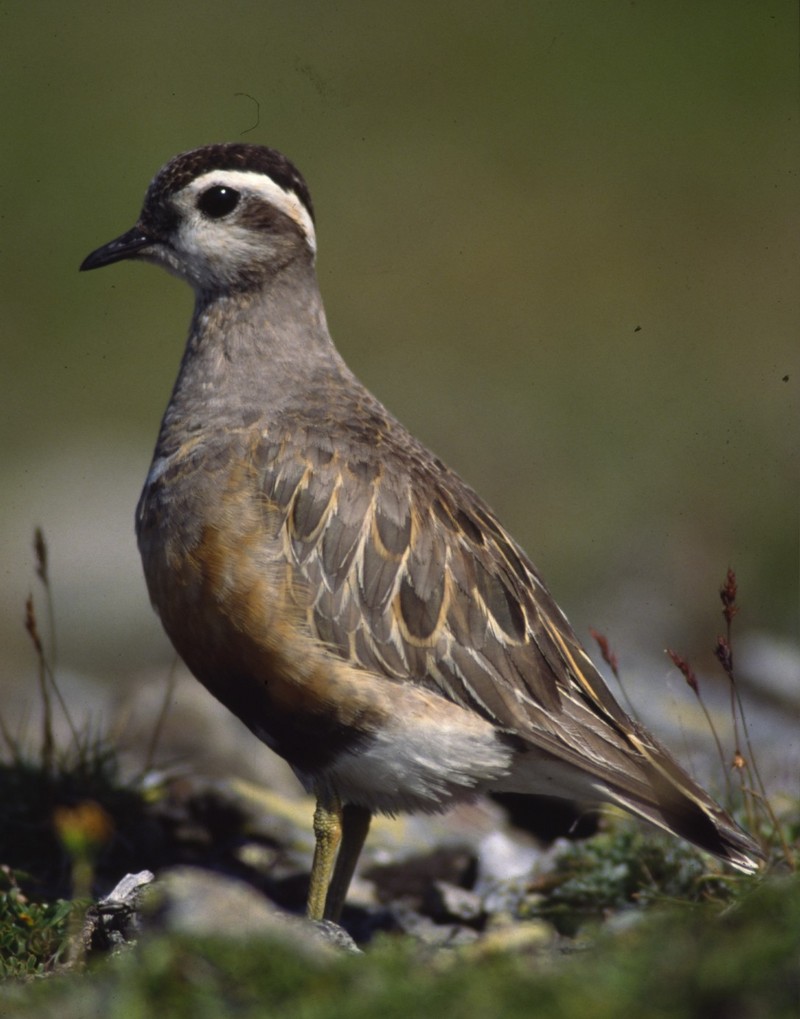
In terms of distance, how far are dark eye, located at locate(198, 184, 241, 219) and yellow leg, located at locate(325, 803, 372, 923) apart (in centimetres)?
278

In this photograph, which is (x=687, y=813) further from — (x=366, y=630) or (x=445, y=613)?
(x=366, y=630)

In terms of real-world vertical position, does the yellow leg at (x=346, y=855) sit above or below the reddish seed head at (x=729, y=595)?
below

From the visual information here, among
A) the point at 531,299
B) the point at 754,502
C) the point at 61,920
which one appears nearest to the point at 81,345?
the point at 531,299

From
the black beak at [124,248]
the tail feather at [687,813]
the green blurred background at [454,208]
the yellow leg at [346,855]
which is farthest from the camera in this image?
the green blurred background at [454,208]

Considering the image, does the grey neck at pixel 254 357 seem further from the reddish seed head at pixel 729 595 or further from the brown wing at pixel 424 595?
the reddish seed head at pixel 729 595

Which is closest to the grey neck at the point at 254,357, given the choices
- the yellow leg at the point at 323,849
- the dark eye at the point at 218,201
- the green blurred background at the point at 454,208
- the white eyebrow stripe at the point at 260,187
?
the white eyebrow stripe at the point at 260,187

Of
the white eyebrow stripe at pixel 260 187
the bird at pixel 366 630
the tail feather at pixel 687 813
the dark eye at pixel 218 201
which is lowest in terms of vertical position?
the tail feather at pixel 687 813

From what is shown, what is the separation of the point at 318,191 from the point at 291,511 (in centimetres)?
1288

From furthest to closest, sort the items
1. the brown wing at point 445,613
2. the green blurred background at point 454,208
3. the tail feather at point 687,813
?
the green blurred background at point 454,208
the brown wing at point 445,613
the tail feather at point 687,813

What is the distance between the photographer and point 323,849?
5.80 metres

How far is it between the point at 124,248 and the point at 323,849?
A: 2970mm

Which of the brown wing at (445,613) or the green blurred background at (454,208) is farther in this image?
the green blurred background at (454,208)

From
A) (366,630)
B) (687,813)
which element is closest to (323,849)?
(366,630)

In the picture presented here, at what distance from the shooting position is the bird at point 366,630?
542 centimetres
